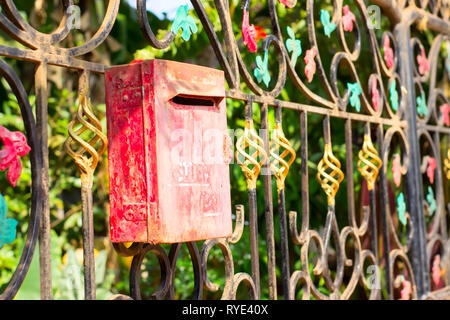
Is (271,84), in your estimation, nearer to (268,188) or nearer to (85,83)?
(268,188)

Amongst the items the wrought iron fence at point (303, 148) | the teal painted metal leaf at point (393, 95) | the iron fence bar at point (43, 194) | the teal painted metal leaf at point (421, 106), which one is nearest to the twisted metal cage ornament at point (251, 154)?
the wrought iron fence at point (303, 148)

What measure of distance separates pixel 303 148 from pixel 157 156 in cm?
75

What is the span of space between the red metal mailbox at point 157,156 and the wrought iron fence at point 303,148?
5cm

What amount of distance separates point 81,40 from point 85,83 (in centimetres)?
267

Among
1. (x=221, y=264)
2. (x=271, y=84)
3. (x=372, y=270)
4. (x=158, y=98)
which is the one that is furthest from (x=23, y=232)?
(x=158, y=98)

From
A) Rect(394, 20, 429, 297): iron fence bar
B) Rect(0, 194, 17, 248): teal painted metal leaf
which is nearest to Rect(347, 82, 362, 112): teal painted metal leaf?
Rect(394, 20, 429, 297): iron fence bar

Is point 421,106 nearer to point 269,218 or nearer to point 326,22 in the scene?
point 326,22

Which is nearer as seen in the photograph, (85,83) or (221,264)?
(85,83)

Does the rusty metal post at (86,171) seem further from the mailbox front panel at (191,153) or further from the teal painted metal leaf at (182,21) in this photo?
the teal painted metal leaf at (182,21)

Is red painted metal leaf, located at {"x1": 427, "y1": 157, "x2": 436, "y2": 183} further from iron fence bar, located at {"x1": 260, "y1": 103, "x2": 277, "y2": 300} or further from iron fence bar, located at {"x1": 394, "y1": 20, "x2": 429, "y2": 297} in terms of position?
iron fence bar, located at {"x1": 260, "y1": 103, "x2": 277, "y2": 300}

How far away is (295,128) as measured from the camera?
300 centimetres

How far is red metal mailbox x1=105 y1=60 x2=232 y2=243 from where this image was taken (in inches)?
45.0

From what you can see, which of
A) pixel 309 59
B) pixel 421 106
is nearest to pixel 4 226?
pixel 309 59

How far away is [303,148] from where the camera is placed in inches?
70.7
